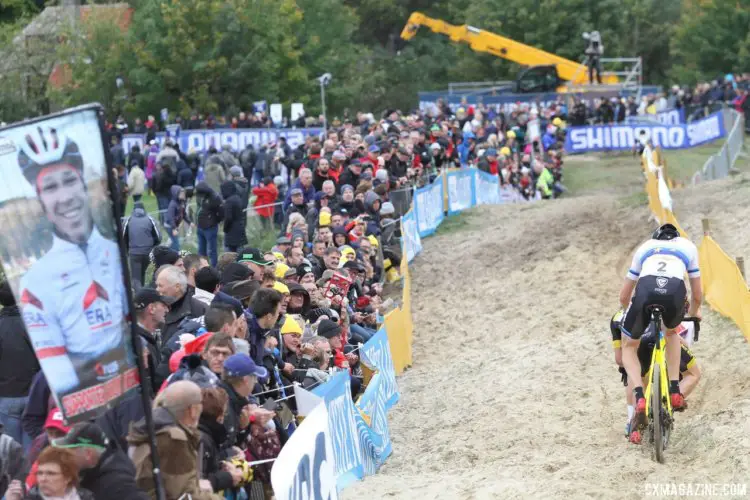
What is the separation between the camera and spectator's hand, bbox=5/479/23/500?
6129 millimetres

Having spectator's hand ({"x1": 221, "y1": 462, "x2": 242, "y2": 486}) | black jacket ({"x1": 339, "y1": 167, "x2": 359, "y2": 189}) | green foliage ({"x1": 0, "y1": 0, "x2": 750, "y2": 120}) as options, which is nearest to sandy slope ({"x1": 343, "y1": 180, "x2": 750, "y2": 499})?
black jacket ({"x1": 339, "y1": 167, "x2": 359, "y2": 189})

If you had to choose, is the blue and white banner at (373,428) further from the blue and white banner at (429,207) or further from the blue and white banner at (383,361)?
the blue and white banner at (429,207)

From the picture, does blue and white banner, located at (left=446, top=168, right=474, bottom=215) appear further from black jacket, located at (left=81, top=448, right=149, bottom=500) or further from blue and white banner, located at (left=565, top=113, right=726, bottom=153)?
black jacket, located at (left=81, top=448, right=149, bottom=500)

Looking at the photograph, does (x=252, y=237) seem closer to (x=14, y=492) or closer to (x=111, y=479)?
(x=14, y=492)

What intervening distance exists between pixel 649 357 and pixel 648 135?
2869 centimetres

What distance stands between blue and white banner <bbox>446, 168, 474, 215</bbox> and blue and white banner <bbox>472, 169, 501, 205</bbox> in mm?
395

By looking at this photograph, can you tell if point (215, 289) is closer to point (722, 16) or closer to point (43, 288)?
point (43, 288)

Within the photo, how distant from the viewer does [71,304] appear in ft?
18.2

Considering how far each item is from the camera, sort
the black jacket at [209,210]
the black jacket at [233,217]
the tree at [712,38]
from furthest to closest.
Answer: the tree at [712,38] → the black jacket at [209,210] → the black jacket at [233,217]

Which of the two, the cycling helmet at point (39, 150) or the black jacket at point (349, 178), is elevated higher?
the cycling helmet at point (39, 150)

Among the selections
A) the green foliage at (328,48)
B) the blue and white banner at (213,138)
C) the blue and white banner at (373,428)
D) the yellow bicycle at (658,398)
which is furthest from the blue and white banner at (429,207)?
the green foliage at (328,48)

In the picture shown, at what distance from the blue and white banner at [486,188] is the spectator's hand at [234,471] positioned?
72.7 ft

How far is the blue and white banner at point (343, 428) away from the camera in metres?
9.34

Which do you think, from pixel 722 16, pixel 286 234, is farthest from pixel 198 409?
pixel 722 16
